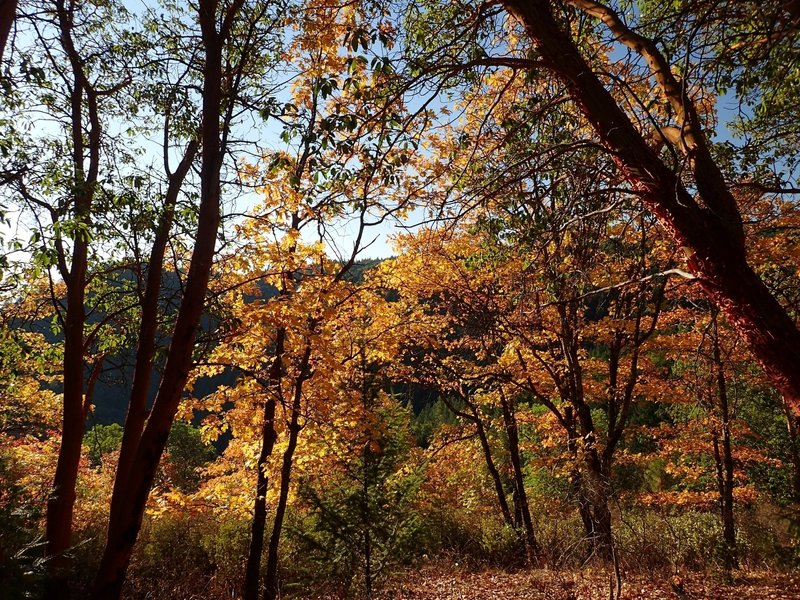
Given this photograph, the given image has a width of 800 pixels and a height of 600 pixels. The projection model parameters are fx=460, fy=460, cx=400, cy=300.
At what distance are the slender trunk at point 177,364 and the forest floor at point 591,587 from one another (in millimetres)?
4661

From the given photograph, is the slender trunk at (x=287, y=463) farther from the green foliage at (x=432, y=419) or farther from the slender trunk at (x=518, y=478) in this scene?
the green foliage at (x=432, y=419)

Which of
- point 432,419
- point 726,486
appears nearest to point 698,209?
point 726,486

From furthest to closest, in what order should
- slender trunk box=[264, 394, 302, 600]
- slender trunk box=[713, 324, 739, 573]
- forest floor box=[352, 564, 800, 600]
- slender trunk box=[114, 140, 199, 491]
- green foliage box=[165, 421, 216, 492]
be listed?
green foliage box=[165, 421, 216, 492] < slender trunk box=[713, 324, 739, 573] < slender trunk box=[264, 394, 302, 600] < forest floor box=[352, 564, 800, 600] < slender trunk box=[114, 140, 199, 491]

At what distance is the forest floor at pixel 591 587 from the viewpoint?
240 inches

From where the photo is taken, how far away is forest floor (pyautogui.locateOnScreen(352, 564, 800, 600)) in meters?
6.10

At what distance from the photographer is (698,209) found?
2805mm

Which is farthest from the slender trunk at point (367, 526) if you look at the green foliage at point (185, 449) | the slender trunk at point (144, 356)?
the green foliage at point (185, 449)

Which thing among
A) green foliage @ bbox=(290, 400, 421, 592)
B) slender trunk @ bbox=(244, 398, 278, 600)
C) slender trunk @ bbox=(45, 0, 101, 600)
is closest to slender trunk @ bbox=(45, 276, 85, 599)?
slender trunk @ bbox=(45, 0, 101, 600)

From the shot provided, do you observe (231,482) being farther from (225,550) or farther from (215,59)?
(215,59)

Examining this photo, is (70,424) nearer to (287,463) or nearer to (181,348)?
(287,463)

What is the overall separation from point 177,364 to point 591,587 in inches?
258

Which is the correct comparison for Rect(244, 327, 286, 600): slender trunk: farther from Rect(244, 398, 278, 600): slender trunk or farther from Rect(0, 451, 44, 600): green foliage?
Rect(0, 451, 44, 600): green foliage

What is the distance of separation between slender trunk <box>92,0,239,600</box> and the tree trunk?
2.74 metres

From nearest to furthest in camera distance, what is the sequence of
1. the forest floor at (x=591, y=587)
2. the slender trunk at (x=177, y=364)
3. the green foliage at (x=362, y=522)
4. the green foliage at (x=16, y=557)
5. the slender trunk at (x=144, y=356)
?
the green foliage at (x=16, y=557)
the slender trunk at (x=177, y=364)
the slender trunk at (x=144, y=356)
the forest floor at (x=591, y=587)
the green foliage at (x=362, y=522)
